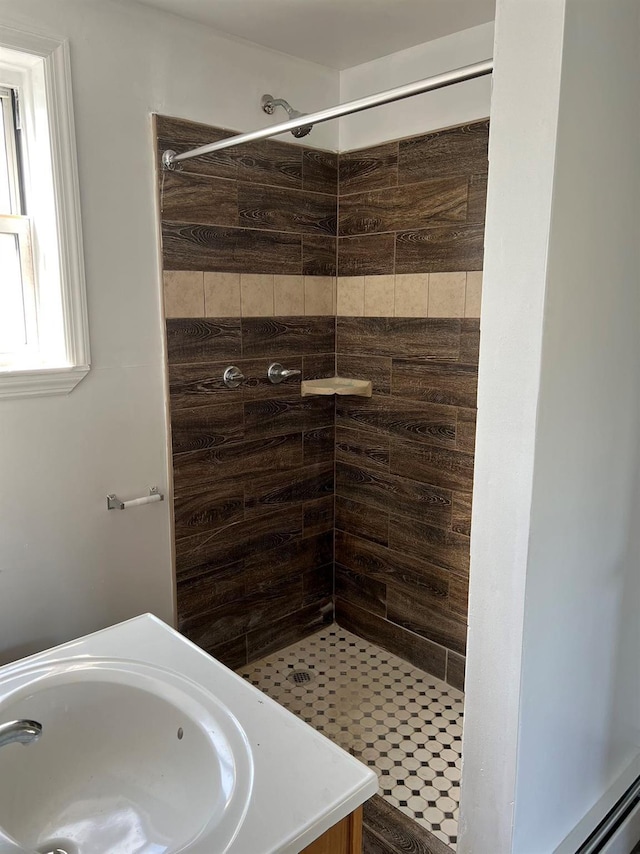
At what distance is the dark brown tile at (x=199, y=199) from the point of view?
6.84 feet

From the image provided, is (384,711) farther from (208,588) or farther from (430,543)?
(208,588)

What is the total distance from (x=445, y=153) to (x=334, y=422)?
3.72 ft

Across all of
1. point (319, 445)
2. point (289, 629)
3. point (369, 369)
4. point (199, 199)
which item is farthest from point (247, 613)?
point (199, 199)

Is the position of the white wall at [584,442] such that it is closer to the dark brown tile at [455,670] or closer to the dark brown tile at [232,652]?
the dark brown tile at [455,670]

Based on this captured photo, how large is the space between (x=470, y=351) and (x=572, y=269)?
106 cm

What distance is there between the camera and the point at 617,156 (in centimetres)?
130

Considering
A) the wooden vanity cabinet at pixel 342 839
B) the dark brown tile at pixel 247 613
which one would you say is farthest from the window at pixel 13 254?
the wooden vanity cabinet at pixel 342 839

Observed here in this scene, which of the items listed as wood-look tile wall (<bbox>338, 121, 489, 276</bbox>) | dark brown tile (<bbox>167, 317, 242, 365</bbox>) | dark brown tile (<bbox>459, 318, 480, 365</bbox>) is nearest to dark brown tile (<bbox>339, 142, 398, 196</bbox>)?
wood-look tile wall (<bbox>338, 121, 489, 276</bbox>)

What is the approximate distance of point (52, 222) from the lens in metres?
1.86

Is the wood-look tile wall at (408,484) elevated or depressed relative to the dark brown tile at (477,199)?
depressed

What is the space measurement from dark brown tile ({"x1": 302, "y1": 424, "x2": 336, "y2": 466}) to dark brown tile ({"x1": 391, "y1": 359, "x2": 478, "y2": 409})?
375 millimetres

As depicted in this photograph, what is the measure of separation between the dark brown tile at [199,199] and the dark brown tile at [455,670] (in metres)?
1.79

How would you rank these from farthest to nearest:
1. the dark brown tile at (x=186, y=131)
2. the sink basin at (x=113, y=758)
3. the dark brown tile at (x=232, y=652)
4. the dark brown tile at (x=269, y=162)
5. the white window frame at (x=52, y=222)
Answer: the dark brown tile at (x=232, y=652), the dark brown tile at (x=269, y=162), the dark brown tile at (x=186, y=131), the white window frame at (x=52, y=222), the sink basin at (x=113, y=758)

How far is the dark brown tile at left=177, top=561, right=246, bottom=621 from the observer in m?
2.35
